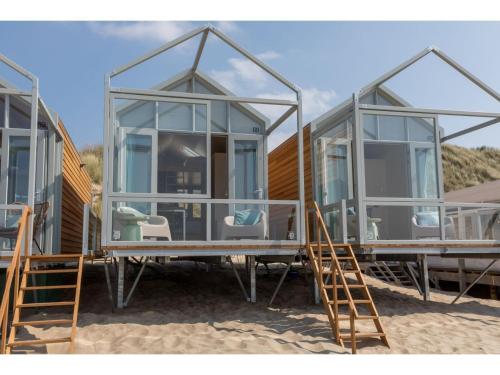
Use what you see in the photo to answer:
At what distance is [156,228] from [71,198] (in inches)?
157

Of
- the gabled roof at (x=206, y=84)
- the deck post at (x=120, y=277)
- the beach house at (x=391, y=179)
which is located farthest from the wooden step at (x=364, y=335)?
the gabled roof at (x=206, y=84)

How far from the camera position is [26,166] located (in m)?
8.64

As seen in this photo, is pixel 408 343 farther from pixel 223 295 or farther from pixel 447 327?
pixel 223 295

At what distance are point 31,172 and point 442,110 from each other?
256 inches

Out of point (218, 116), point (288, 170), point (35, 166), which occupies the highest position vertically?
point (218, 116)

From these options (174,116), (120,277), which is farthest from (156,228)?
(174,116)

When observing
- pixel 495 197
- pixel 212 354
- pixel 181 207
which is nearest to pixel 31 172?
pixel 181 207

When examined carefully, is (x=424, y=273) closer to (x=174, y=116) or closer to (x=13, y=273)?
(x=174, y=116)

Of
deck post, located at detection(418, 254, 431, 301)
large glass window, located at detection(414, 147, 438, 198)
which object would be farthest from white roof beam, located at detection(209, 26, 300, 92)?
deck post, located at detection(418, 254, 431, 301)

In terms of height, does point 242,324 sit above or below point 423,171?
below

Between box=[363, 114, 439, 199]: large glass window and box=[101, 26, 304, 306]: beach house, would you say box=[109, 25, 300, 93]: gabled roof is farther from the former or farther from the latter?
box=[363, 114, 439, 199]: large glass window

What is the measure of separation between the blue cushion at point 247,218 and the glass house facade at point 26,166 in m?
2.98

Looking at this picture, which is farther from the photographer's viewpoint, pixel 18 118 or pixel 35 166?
pixel 18 118

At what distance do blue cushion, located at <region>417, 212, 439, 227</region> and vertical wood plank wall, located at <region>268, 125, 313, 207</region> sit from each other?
2.76 metres
